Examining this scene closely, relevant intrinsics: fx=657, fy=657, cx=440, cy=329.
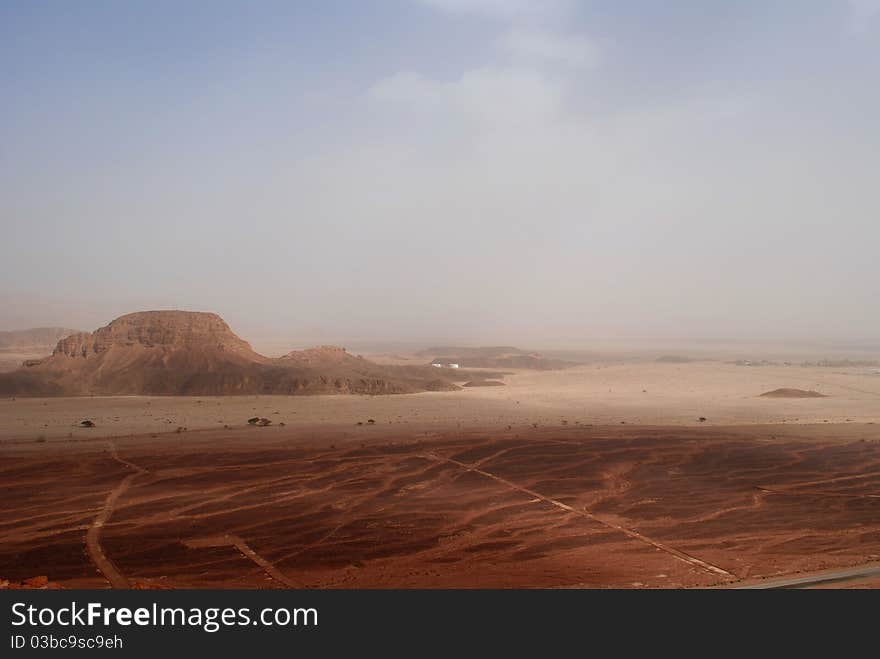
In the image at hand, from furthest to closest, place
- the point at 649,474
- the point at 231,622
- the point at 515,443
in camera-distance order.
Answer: the point at 515,443, the point at 649,474, the point at 231,622

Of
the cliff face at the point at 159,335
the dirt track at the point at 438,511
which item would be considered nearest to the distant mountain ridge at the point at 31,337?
the cliff face at the point at 159,335

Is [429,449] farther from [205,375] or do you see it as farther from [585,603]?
[205,375]

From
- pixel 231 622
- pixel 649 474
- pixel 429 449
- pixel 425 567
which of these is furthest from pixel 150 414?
pixel 231 622

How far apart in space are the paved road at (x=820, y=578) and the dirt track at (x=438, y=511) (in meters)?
0.48

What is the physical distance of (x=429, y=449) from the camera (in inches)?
1238

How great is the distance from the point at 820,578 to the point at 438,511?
1009 cm

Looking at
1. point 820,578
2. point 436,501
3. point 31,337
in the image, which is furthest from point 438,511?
point 31,337

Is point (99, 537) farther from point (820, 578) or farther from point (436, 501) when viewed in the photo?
point (820, 578)

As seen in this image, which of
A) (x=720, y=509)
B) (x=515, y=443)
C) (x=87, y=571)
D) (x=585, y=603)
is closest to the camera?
(x=585, y=603)

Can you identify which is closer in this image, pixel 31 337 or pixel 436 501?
pixel 436 501

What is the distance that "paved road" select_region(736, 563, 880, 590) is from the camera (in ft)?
40.5

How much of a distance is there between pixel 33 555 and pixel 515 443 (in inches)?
883

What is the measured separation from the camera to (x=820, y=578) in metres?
13.0

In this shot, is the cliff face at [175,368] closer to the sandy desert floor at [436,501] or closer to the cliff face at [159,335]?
the cliff face at [159,335]
